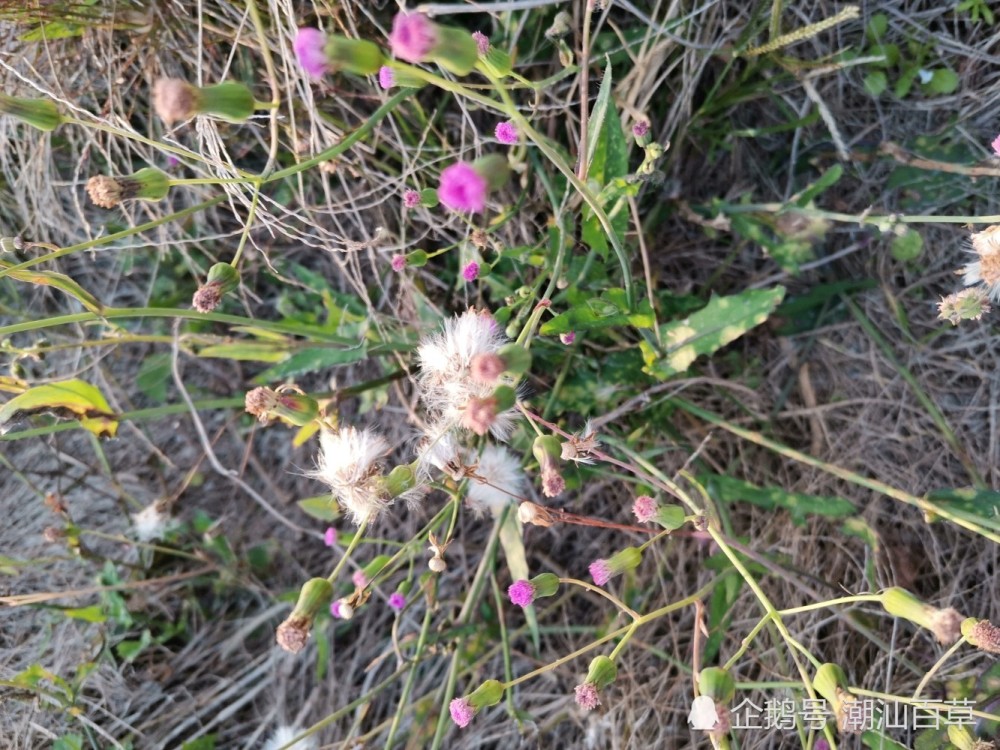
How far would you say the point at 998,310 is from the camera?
5.43ft

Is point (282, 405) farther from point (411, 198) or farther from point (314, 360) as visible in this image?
point (411, 198)

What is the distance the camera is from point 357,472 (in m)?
1.21

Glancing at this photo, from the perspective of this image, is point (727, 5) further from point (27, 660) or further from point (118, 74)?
point (27, 660)

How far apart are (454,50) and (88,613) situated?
1540 mm

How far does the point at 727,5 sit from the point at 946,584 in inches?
50.9

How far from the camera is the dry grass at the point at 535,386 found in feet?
5.24

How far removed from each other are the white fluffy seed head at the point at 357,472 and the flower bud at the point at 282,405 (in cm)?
6

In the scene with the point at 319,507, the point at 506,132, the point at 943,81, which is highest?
the point at 506,132

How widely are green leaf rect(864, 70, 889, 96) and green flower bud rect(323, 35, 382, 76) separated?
3.86 ft

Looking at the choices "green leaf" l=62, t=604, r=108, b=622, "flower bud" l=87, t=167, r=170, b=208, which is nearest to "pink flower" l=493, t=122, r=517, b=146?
"flower bud" l=87, t=167, r=170, b=208

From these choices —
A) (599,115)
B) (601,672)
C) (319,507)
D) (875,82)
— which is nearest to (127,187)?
(599,115)

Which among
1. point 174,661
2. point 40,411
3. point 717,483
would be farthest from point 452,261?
point 174,661

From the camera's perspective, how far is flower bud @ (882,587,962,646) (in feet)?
3.28

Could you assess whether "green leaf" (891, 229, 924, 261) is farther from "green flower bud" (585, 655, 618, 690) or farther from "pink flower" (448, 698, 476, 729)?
"pink flower" (448, 698, 476, 729)
